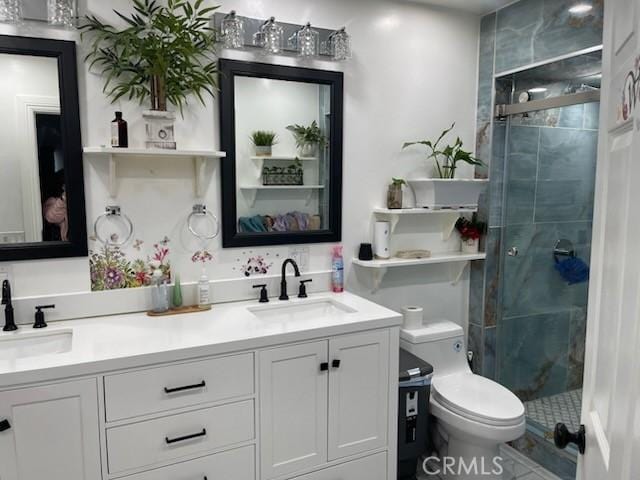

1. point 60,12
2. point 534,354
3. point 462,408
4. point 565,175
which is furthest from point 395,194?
point 60,12

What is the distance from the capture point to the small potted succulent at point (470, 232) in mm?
2803

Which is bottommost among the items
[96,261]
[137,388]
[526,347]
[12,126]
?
[526,347]

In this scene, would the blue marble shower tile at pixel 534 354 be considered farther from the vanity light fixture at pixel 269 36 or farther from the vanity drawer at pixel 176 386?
the vanity light fixture at pixel 269 36

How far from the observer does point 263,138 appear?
233 cm

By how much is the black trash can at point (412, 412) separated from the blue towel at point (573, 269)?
1.09 meters

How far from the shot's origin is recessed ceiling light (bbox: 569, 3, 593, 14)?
221 cm

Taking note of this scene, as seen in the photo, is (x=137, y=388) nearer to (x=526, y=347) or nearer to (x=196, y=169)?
Result: (x=196, y=169)

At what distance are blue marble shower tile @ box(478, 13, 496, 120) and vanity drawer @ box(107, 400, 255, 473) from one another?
83.3 inches

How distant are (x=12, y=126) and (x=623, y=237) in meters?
A: 2.10

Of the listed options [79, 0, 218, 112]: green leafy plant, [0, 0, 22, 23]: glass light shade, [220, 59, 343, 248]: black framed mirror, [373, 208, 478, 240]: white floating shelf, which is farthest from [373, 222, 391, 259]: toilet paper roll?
[0, 0, 22, 23]: glass light shade

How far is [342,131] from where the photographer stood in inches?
98.0

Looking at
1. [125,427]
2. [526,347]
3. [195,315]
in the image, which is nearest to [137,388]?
[125,427]

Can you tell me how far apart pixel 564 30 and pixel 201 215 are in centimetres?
198

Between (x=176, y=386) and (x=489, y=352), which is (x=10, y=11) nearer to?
(x=176, y=386)
